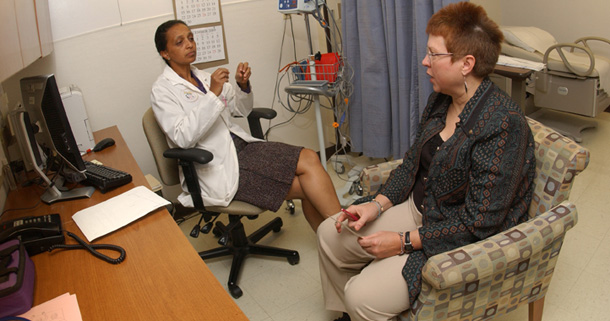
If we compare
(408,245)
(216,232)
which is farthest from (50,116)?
(408,245)

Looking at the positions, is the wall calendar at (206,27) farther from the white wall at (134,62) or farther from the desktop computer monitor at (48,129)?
the desktop computer monitor at (48,129)

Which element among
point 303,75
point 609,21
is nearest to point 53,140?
point 303,75

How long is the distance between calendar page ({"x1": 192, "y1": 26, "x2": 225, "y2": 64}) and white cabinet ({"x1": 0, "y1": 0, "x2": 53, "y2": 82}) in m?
0.76

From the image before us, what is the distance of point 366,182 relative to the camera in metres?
1.85

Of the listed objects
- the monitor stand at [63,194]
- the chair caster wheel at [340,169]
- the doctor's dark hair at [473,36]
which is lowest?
the chair caster wheel at [340,169]

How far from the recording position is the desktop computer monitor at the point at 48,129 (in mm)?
1625

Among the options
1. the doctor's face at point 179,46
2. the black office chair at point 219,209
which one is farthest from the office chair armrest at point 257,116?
the doctor's face at point 179,46

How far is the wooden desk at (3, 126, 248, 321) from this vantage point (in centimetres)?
110

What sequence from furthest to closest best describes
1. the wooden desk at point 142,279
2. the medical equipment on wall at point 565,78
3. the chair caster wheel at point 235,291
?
the medical equipment on wall at point 565,78
the chair caster wheel at point 235,291
the wooden desk at point 142,279

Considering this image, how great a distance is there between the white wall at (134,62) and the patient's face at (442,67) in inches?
62.4

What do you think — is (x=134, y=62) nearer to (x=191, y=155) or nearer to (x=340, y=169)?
(x=191, y=155)

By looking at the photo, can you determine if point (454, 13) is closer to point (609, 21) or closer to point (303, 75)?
point (303, 75)

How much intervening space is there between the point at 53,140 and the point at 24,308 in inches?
28.7

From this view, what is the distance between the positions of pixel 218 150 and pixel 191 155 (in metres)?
0.23
